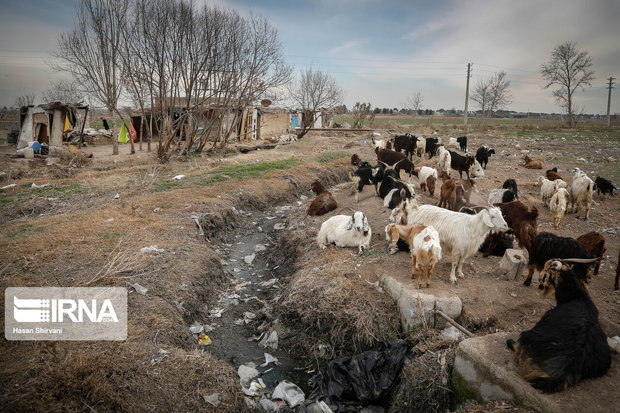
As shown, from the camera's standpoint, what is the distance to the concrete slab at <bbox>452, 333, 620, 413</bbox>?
106 inches

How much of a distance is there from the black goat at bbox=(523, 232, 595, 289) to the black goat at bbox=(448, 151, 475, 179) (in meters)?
7.88

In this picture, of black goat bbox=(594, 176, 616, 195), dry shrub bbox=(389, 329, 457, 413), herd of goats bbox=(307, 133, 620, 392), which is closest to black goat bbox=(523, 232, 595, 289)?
herd of goats bbox=(307, 133, 620, 392)

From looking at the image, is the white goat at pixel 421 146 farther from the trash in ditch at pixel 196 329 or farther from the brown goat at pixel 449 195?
the trash in ditch at pixel 196 329

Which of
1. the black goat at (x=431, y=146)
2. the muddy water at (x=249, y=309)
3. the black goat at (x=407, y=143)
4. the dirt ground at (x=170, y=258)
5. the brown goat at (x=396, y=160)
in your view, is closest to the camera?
the dirt ground at (x=170, y=258)

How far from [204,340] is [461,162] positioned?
10882 mm

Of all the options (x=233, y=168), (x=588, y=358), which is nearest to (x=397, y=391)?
(x=588, y=358)

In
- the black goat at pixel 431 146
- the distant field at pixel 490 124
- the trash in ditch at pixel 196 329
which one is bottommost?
the trash in ditch at pixel 196 329

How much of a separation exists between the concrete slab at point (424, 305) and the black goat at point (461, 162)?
8.73m

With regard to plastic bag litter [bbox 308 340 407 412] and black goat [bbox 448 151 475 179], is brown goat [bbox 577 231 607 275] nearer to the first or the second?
plastic bag litter [bbox 308 340 407 412]

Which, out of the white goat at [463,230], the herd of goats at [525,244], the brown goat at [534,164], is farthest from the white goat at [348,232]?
the brown goat at [534,164]

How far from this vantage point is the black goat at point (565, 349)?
9.18ft

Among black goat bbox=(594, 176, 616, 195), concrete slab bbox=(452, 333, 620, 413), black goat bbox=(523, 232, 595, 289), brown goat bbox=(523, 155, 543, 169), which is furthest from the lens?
brown goat bbox=(523, 155, 543, 169)

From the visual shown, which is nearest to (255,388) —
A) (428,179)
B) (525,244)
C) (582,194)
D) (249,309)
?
(249,309)

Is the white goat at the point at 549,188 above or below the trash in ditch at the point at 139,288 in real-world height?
above
